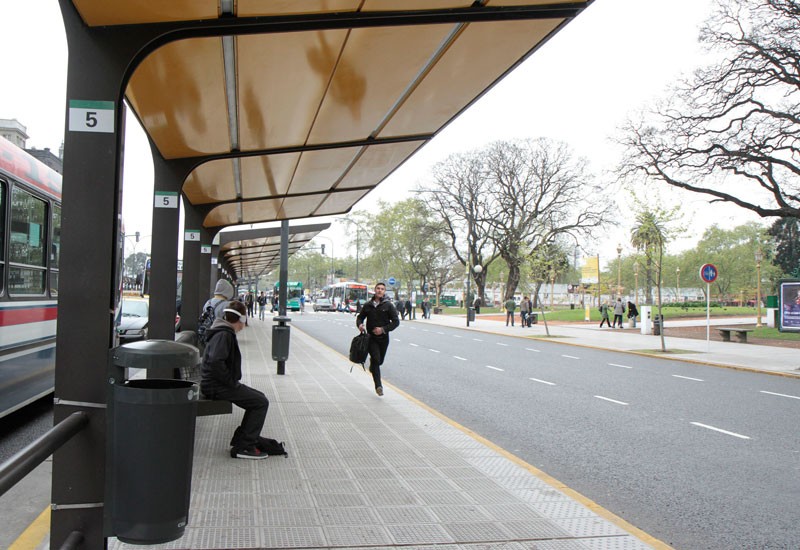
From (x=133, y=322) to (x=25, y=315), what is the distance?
9.15 meters

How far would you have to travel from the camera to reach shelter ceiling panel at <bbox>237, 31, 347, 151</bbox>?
191 inches

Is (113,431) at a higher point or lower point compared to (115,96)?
lower

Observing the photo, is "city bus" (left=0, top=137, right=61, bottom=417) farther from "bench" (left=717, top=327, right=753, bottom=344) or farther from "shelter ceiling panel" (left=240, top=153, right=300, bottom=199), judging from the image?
"bench" (left=717, top=327, right=753, bottom=344)

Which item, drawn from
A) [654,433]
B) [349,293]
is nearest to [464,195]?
[349,293]

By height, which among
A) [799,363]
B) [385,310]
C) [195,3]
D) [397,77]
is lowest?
[799,363]

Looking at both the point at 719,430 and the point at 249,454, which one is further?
the point at 719,430

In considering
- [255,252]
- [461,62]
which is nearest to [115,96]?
[461,62]

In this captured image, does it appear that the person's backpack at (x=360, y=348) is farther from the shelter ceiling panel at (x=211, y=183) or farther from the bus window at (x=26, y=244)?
the bus window at (x=26, y=244)

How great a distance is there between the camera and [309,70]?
5.59 m

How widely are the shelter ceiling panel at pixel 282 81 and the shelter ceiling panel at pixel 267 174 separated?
0.92 metres

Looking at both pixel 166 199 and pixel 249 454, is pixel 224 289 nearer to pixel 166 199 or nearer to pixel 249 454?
pixel 166 199

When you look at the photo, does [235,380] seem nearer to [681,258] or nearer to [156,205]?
[156,205]

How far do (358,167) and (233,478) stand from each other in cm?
562

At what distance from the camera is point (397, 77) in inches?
235
